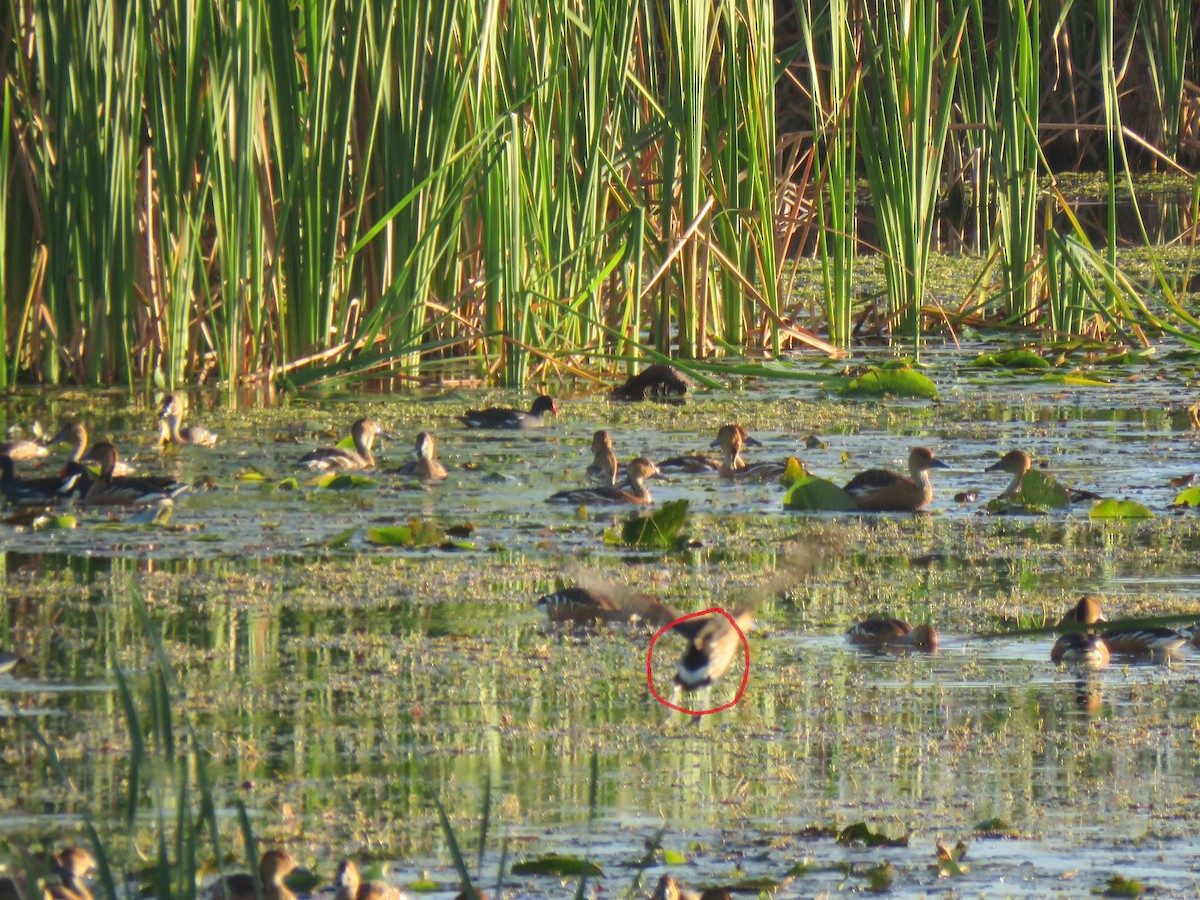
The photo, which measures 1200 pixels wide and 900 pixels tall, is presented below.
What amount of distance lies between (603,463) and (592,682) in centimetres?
274

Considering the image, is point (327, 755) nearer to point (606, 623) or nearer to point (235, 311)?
point (606, 623)

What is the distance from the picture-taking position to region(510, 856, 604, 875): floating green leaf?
3.25m

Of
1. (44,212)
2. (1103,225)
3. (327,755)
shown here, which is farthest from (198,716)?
(1103,225)

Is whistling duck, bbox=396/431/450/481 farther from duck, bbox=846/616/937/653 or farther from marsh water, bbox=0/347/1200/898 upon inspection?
duck, bbox=846/616/937/653

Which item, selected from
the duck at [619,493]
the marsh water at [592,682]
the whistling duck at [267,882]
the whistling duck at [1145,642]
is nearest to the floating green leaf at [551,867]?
Result: the marsh water at [592,682]

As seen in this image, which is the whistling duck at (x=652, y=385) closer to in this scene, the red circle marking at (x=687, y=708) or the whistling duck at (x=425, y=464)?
the whistling duck at (x=425, y=464)

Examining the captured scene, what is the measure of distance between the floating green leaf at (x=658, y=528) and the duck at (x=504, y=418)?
6.62ft

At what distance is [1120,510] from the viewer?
6688 millimetres

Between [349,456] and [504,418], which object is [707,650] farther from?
[504,418]

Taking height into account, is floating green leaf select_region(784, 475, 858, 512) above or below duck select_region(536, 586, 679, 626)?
above

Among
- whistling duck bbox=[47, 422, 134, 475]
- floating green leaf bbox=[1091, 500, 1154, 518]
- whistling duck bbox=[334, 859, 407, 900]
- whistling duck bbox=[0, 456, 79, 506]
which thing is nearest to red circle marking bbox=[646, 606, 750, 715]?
whistling duck bbox=[334, 859, 407, 900]

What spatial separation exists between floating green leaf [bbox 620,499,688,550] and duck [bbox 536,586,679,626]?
42.1 inches

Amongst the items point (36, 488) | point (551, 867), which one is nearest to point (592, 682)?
point (551, 867)

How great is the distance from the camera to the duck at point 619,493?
694cm
